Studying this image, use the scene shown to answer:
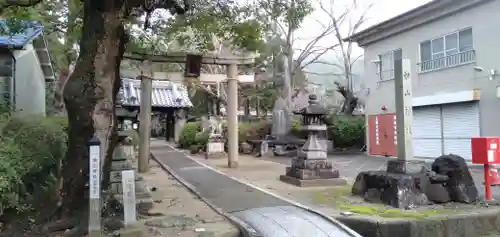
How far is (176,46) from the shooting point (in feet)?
51.4

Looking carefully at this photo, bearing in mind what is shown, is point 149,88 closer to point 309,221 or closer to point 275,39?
point 309,221

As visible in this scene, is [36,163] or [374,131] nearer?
[36,163]

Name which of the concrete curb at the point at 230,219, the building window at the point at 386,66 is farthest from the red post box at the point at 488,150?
the building window at the point at 386,66

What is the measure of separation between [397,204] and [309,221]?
6.84 ft

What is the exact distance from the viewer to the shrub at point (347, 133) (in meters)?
24.8

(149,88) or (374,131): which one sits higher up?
(149,88)

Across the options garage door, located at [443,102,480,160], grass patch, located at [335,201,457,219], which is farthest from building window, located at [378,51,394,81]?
grass patch, located at [335,201,457,219]

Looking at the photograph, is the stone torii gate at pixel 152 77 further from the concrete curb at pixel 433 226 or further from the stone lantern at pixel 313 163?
the concrete curb at pixel 433 226

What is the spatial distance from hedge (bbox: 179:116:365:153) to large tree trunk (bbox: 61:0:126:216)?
17130 millimetres

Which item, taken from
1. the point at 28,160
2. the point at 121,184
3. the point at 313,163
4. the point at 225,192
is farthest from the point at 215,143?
the point at 28,160

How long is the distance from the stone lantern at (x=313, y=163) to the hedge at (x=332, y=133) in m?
12.0

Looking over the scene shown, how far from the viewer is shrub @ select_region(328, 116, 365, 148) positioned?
24.8 metres

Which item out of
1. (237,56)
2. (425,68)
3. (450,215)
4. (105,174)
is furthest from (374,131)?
(105,174)

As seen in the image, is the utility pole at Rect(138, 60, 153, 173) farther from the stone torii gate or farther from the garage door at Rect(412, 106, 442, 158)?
the garage door at Rect(412, 106, 442, 158)
